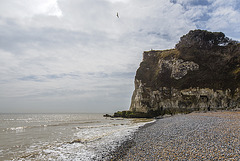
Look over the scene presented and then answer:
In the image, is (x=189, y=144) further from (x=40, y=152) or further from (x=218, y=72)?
(x=218, y=72)

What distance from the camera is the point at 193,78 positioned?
2023 inches

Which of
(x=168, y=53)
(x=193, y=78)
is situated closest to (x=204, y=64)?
(x=193, y=78)

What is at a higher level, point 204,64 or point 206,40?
point 206,40

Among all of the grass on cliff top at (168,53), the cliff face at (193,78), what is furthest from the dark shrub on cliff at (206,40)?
the grass on cliff top at (168,53)

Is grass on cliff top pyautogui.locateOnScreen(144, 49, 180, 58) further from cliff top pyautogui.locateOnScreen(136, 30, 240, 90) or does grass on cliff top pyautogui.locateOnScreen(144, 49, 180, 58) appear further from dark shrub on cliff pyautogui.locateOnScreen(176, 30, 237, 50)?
dark shrub on cliff pyautogui.locateOnScreen(176, 30, 237, 50)

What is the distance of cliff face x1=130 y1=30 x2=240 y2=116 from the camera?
4544 cm

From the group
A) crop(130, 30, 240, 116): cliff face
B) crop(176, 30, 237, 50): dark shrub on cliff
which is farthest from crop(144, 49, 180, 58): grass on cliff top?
crop(176, 30, 237, 50): dark shrub on cliff

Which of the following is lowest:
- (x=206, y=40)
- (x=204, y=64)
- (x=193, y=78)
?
(x=193, y=78)

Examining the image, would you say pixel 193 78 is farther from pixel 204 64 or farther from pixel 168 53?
pixel 168 53

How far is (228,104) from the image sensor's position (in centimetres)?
4228

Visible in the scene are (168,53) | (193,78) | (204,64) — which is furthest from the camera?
(168,53)

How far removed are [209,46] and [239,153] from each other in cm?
6198

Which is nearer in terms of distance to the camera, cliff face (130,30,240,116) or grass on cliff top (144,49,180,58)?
cliff face (130,30,240,116)

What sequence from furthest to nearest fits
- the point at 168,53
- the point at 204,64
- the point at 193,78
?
the point at 168,53 < the point at 204,64 < the point at 193,78
